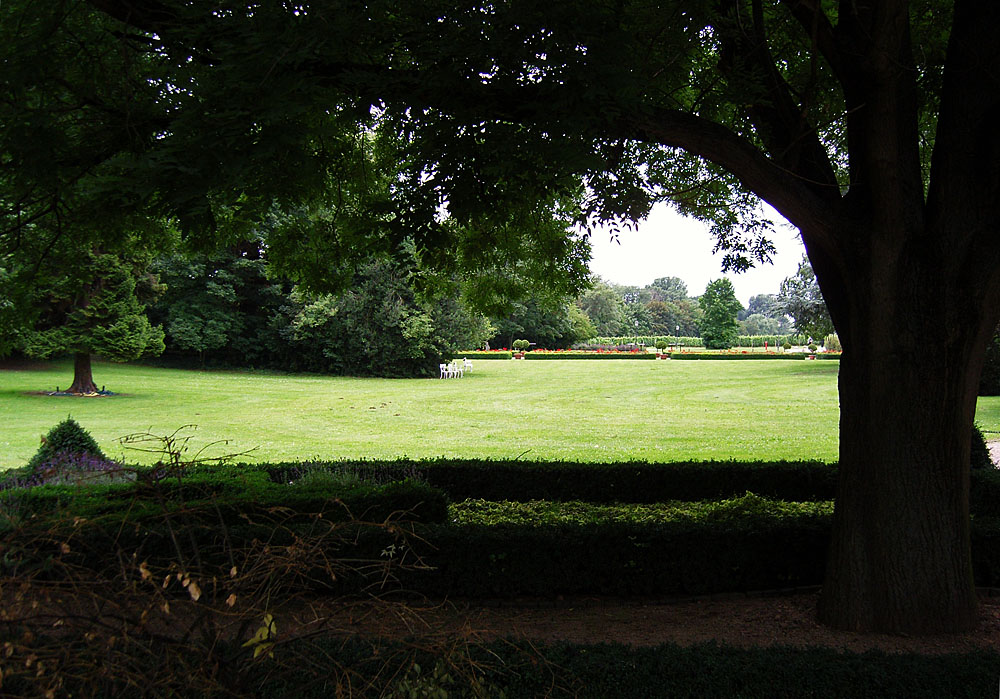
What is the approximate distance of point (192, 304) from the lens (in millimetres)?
34438

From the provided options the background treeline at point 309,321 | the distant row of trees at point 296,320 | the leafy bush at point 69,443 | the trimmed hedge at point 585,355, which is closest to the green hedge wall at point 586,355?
the trimmed hedge at point 585,355

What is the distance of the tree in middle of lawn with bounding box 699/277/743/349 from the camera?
61375 millimetres

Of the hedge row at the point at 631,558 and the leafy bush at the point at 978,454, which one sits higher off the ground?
the leafy bush at the point at 978,454

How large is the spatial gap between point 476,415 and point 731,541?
48.8 ft

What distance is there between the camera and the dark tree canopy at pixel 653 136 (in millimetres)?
4094

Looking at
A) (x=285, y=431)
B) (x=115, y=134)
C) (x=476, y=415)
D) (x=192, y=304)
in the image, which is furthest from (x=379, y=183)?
(x=192, y=304)

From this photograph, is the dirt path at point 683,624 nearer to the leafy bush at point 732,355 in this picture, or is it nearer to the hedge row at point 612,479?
the hedge row at point 612,479

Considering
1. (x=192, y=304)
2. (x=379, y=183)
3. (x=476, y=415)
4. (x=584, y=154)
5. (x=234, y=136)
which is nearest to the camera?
(x=234, y=136)

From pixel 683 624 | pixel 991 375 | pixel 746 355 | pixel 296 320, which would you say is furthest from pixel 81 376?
pixel 746 355

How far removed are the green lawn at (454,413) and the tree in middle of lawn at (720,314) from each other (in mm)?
28015

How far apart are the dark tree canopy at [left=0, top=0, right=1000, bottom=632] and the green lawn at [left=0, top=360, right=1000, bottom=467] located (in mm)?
5469

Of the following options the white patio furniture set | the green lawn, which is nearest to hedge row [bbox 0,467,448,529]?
the green lawn

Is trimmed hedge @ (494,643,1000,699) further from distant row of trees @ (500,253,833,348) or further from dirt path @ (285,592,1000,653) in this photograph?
distant row of trees @ (500,253,833,348)

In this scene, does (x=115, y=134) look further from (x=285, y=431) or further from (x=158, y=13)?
(x=285, y=431)
